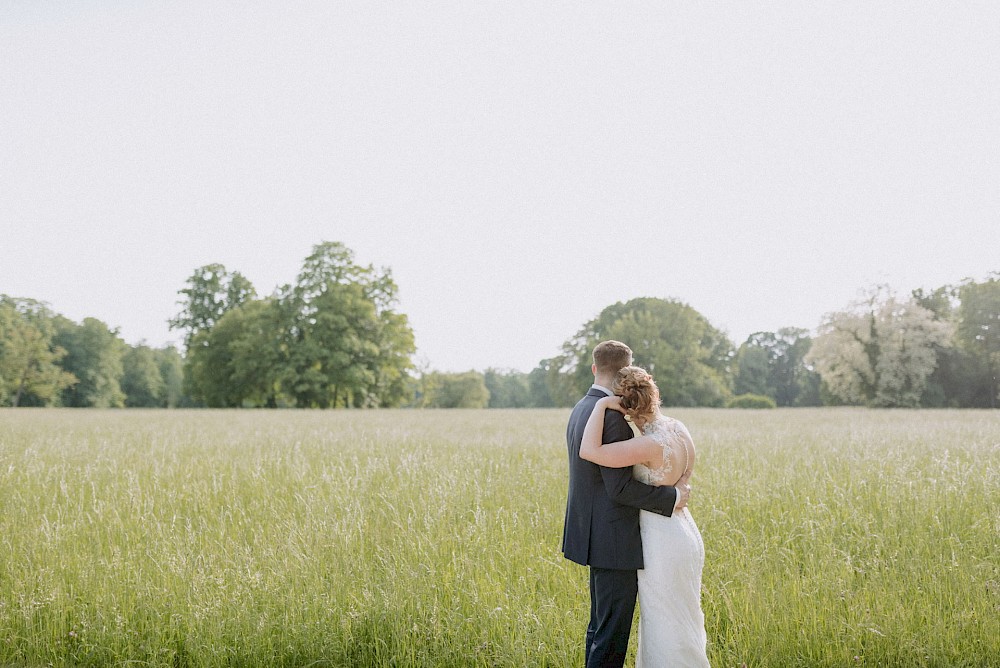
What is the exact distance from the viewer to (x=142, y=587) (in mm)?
5164

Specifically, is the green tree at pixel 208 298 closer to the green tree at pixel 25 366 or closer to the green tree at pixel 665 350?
the green tree at pixel 25 366

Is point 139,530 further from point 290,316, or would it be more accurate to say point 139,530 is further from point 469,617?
point 290,316

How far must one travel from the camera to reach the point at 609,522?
3.40 meters

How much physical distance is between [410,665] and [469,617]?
0.52 meters

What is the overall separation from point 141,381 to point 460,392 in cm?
4283

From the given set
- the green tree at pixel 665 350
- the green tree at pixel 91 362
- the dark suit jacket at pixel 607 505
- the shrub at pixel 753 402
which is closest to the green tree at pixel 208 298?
the green tree at pixel 91 362

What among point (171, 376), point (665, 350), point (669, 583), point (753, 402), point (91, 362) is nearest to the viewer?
point (669, 583)

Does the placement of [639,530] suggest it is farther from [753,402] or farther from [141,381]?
[141,381]

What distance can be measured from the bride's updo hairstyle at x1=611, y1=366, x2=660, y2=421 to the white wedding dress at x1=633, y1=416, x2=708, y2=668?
116 mm

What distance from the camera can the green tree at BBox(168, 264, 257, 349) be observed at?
65.7 meters

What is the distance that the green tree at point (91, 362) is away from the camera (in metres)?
71.1

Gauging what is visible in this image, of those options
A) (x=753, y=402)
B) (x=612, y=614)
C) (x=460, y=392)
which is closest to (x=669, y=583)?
(x=612, y=614)

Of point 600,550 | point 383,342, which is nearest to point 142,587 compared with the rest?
point 600,550

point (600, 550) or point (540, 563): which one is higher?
point (600, 550)
